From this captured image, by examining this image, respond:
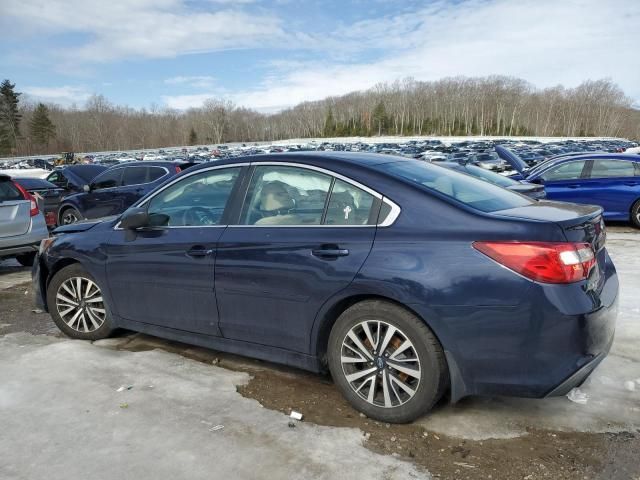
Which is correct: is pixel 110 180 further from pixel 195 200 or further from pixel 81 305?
pixel 195 200

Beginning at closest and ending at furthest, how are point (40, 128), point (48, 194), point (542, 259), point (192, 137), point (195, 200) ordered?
point (542, 259) < point (195, 200) < point (48, 194) < point (40, 128) < point (192, 137)

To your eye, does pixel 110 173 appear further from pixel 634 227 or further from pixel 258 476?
pixel 634 227

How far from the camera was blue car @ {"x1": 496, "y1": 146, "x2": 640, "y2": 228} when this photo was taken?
10.7 metres

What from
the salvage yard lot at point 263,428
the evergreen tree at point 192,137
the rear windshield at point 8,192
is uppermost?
the evergreen tree at point 192,137

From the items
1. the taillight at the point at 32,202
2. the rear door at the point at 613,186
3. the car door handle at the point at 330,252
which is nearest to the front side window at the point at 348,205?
the car door handle at the point at 330,252

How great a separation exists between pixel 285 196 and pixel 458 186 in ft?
3.73

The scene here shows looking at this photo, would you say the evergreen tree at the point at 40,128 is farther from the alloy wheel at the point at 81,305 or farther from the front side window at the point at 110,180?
the alloy wheel at the point at 81,305

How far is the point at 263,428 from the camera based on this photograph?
309 centimetres

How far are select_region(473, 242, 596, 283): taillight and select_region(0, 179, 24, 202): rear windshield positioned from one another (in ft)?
24.0

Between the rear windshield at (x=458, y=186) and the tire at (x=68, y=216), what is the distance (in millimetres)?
9520

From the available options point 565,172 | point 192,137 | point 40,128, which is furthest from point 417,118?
point 565,172

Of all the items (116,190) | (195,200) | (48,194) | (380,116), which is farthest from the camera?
(380,116)

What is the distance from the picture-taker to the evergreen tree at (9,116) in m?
98.8

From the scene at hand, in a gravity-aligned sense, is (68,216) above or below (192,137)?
below
